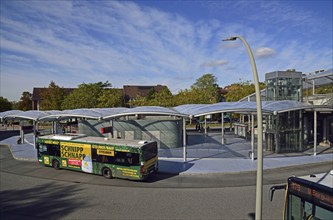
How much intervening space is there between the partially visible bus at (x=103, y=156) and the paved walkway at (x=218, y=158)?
108 inches

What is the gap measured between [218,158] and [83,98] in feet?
109

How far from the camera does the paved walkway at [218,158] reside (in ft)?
52.9

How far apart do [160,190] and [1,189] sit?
8.72m

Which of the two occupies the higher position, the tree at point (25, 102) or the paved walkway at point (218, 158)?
the tree at point (25, 102)

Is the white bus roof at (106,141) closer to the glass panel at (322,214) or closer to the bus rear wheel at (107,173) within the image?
the bus rear wheel at (107,173)

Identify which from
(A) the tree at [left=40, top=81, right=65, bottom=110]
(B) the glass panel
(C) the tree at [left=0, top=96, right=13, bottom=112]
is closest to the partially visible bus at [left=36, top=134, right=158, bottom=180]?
(B) the glass panel

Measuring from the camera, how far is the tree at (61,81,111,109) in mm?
44406

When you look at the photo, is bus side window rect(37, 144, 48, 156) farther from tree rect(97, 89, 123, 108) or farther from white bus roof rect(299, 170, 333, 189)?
tree rect(97, 89, 123, 108)

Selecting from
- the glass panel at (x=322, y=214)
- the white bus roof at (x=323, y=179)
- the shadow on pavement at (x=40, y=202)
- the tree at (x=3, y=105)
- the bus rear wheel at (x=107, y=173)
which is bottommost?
the shadow on pavement at (x=40, y=202)

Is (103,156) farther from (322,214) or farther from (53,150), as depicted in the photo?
(322,214)

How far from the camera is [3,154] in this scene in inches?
901

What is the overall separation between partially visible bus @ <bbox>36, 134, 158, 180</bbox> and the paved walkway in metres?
2.73

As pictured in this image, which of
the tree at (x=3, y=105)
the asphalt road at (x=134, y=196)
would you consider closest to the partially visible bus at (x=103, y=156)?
the asphalt road at (x=134, y=196)

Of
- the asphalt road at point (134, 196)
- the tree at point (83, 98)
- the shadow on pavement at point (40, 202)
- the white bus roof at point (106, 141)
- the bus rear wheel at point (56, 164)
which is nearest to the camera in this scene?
the asphalt road at point (134, 196)
